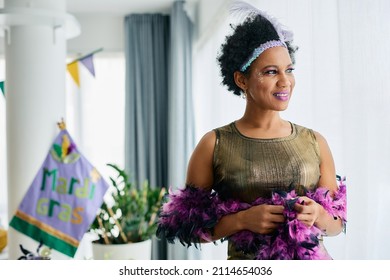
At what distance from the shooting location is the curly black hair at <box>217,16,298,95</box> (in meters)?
0.58

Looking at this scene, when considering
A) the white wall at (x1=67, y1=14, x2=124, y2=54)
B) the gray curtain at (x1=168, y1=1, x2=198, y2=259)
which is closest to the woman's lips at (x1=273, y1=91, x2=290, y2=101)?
the gray curtain at (x1=168, y1=1, x2=198, y2=259)

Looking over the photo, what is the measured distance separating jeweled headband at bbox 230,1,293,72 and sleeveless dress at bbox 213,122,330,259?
0.35 ft

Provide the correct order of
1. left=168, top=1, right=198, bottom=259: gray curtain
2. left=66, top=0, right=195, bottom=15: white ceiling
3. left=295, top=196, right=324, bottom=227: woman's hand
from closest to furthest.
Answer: left=295, top=196, right=324, bottom=227: woman's hand, left=168, top=1, right=198, bottom=259: gray curtain, left=66, top=0, right=195, bottom=15: white ceiling

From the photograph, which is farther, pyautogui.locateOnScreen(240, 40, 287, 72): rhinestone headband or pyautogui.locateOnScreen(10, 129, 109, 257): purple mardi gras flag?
pyautogui.locateOnScreen(10, 129, 109, 257): purple mardi gras flag

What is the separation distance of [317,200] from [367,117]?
144 millimetres

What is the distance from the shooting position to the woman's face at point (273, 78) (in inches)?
22.5

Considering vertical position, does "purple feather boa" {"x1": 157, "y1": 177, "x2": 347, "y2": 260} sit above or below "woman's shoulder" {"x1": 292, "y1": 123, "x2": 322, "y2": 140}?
below

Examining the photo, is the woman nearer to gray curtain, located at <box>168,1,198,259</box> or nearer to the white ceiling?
gray curtain, located at <box>168,1,198,259</box>

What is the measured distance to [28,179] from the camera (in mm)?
1277

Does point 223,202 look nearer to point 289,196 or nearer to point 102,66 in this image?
point 289,196

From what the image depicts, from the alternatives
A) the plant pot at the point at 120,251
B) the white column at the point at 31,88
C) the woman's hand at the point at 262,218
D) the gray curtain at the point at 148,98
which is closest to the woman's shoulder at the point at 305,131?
the woman's hand at the point at 262,218

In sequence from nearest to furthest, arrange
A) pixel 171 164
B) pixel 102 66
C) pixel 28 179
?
pixel 28 179, pixel 171 164, pixel 102 66

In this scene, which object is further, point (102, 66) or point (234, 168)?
point (102, 66)
